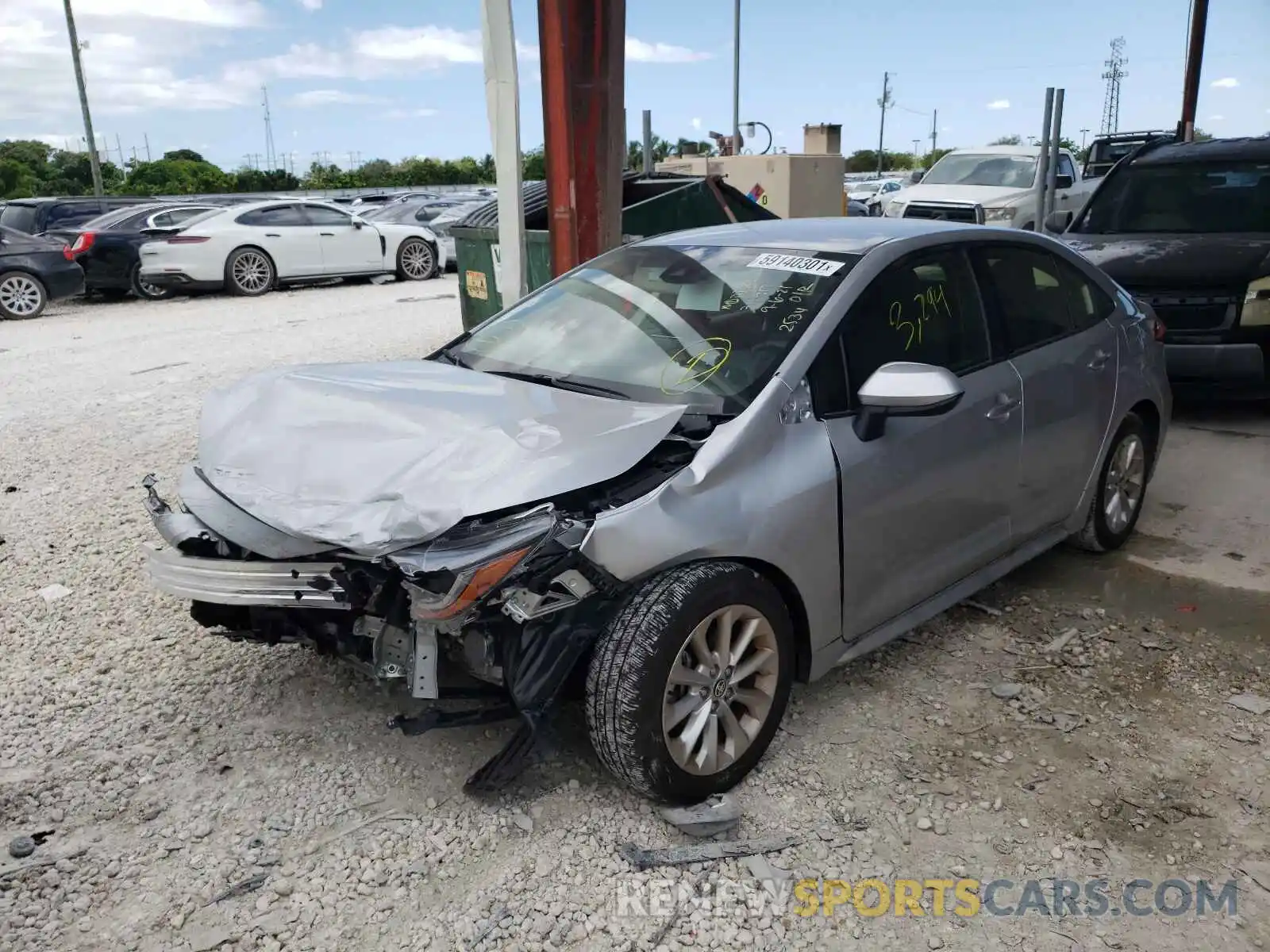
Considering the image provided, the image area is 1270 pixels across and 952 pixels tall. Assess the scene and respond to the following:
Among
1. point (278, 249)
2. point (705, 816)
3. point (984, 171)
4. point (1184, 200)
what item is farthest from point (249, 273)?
point (705, 816)

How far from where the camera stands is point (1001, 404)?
145 inches

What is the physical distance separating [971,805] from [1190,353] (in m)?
4.79

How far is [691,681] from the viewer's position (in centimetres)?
278

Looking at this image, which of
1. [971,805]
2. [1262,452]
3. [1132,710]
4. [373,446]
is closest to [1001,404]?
[1132,710]

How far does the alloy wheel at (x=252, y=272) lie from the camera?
15070 mm

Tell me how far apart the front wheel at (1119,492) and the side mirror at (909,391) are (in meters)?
1.70

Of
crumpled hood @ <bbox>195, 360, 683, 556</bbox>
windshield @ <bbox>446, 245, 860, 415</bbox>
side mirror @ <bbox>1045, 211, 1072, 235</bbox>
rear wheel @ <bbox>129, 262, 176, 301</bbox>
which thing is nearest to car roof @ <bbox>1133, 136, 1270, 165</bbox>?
side mirror @ <bbox>1045, 211, 1072, 235</bbox>

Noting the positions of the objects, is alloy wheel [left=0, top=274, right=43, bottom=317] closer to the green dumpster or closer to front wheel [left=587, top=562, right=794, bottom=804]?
the green dumpster

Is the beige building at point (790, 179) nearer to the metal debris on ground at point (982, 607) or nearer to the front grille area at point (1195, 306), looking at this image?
the front grille area at point (1195, 306)

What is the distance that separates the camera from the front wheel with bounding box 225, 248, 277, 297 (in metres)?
15.0

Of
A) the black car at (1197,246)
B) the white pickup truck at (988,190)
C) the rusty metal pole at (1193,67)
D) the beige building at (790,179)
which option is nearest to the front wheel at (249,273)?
the beige building at (790,179)

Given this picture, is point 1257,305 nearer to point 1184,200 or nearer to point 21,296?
point 1184,200

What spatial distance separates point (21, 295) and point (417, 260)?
19.4 feet

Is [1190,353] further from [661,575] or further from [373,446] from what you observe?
[373,446]
